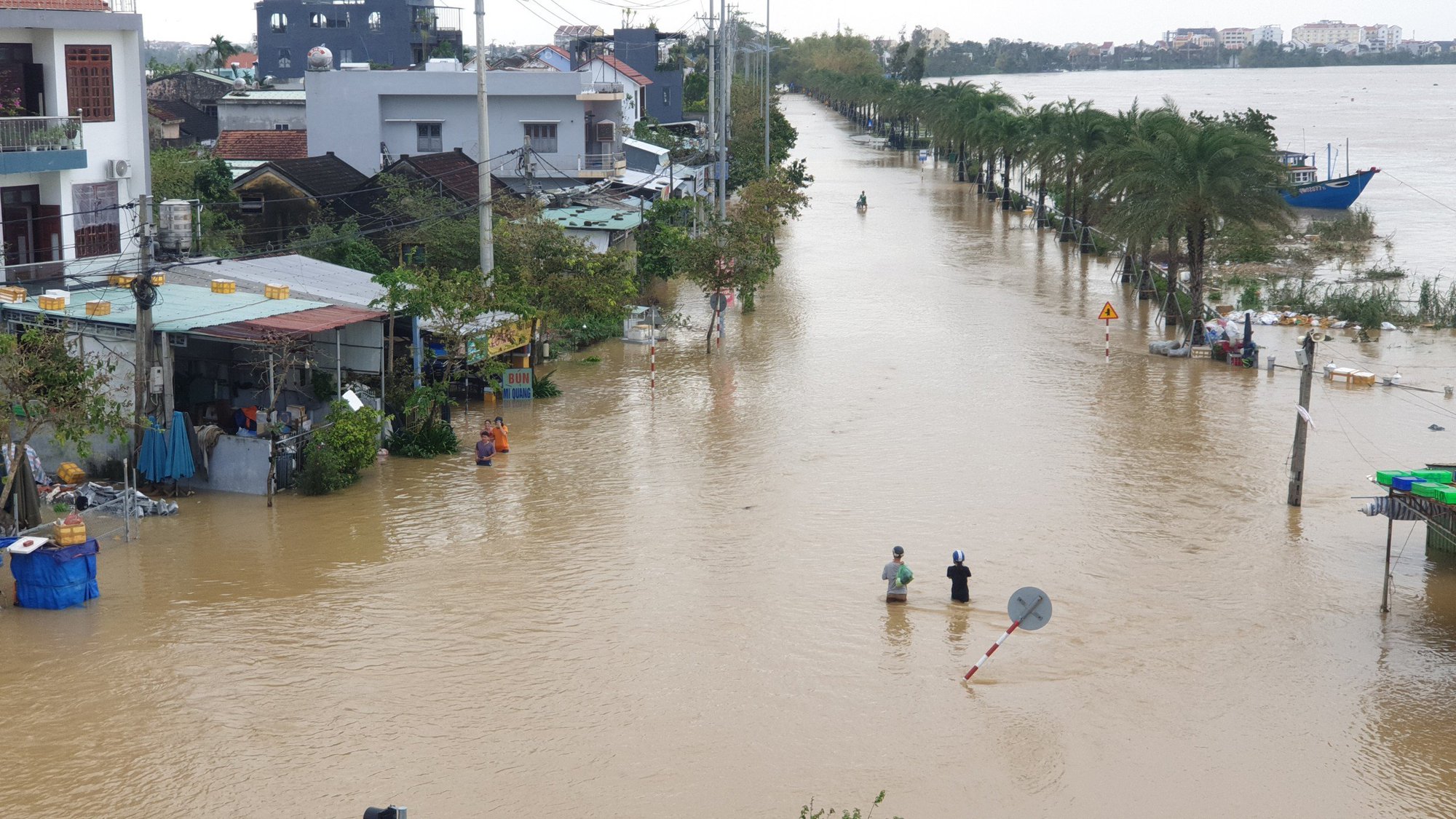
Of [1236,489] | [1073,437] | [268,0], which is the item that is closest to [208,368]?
[1073,437]

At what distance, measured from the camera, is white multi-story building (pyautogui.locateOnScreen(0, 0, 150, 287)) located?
2427 centimetres

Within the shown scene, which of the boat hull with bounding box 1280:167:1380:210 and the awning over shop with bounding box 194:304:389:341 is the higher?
the boat hull with bounding box 1280:167:1380:210

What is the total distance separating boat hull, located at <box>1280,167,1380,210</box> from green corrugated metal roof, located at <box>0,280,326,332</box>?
53.5m

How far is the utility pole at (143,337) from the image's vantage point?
59.9ft

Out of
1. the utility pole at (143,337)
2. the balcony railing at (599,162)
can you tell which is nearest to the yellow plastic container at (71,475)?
→ the utility pole at (143,337)

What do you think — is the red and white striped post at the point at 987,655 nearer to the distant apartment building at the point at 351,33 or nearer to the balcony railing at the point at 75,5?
the balcony railing at the point at 75,5

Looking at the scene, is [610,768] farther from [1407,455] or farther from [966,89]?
[966,89]

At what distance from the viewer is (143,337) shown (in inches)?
733

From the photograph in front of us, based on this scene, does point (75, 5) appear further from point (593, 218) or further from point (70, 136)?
point (593, 218)

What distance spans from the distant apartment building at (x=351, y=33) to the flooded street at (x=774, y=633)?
56.4 meters

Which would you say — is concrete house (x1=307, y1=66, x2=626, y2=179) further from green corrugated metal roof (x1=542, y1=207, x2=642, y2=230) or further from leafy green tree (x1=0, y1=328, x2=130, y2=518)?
leafy green tree (x1=0, y1=328, x2=130, y2=518)

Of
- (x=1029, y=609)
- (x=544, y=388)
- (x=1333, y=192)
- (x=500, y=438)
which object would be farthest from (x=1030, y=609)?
(x=1333, y=192)

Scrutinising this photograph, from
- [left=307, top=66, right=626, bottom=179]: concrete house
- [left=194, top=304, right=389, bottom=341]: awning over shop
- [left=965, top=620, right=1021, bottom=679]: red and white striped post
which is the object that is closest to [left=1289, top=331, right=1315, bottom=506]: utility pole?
[left=965, top=620, right=1021, bottom=679]: red and white striped post

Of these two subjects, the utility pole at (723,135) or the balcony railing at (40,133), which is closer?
the balcony railing at (40,133)
